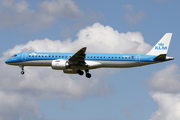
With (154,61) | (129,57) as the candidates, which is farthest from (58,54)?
(154,61)

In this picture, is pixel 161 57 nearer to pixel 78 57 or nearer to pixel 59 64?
pixel 78 57

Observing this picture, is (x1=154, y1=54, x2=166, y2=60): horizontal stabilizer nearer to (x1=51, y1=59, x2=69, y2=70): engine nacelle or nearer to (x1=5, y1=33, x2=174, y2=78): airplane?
(x1=5, y1=33, x2=174, y2=78): airplane

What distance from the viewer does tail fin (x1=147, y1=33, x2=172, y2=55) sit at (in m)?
76.2

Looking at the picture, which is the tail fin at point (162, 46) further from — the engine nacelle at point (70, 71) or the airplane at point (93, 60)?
the engine nacelle at point (70, 71)

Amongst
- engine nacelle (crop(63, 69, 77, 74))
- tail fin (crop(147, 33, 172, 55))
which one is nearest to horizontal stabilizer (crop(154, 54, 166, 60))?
tail fin (crop(147, 33, 172, 55))

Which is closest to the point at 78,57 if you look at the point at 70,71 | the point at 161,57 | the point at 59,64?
the point at 59,64

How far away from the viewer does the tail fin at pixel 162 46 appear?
76.2 meters

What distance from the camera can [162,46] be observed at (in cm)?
7662

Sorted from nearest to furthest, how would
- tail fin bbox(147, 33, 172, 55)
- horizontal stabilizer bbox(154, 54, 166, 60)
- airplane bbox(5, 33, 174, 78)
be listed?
horizontal stabilizer bbox(154, 54, 166, 60) < airplane bbox(5, 33, 174, 78) < tail fin bbox(147, 33, 172, 55)

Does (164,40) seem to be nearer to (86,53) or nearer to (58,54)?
(86,53)

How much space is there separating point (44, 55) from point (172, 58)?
91.2ft

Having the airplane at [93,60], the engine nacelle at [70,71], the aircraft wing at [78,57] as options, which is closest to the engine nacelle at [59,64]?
the airplane at [93,60]

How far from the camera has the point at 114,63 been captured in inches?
2886

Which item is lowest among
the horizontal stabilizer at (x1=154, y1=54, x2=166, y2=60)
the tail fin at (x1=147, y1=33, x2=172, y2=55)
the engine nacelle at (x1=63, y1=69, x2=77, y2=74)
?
the engine nacelle at (x1=63, y1=69, x2=77, y2=74)
